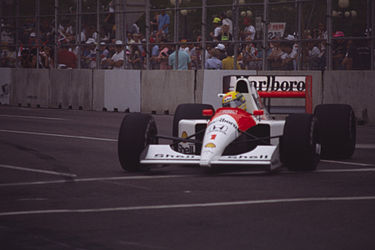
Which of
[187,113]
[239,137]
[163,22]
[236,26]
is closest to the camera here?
[239,137]

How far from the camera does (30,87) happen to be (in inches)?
1205

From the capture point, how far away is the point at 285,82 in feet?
47.4

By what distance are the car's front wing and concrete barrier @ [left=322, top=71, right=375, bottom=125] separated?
9676 mm

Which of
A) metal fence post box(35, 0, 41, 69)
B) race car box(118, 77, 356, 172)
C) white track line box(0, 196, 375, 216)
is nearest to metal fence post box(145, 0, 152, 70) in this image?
metal fence post box(35, 0, 41, 69)

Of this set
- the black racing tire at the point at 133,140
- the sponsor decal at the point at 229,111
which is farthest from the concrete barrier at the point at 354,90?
the black racing tire at the point at 133,140

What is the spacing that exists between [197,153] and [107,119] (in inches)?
430

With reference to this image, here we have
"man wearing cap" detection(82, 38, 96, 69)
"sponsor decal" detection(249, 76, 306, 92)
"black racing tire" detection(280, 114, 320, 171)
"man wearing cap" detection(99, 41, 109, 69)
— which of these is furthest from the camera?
"man wearing cap" detection(82, 38, 96, 69)

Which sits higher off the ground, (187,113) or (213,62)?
(213,62)

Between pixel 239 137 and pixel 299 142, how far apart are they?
1006 millimetres

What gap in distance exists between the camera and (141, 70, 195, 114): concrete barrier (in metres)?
24.8

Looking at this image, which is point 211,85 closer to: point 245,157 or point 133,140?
point 133,140

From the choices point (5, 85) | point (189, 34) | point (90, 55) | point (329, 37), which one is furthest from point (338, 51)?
point (5, 85)

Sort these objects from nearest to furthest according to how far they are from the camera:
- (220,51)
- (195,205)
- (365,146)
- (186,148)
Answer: (195,205) < (186,148) < (365,146) < (220,51)

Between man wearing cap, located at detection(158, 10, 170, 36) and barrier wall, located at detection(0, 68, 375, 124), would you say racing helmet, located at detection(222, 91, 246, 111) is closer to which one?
barrier wall, located at detection(0, 68, 375, 124)
